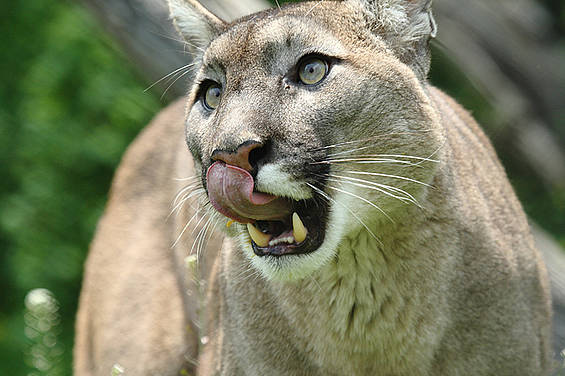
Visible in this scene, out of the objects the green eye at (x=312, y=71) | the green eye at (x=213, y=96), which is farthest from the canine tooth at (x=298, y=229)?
the green eye at (x=213, y=96)

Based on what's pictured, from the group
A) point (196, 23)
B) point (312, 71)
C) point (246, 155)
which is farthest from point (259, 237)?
point (196, 23)

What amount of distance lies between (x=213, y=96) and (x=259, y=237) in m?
0.63

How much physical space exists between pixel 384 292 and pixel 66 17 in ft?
20.4

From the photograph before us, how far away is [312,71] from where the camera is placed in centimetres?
317

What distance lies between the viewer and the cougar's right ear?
12.5 feet

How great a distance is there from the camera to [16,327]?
855 centimetres

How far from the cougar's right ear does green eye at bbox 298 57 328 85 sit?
2.19ft

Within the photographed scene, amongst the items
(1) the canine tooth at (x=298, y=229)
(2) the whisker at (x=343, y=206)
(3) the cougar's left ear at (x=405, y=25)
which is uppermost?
(3) the cougar's left ear at (x=405, y=25)

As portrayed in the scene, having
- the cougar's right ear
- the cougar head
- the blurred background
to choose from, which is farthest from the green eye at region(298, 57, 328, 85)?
the blurred background

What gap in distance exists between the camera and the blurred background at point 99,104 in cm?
582

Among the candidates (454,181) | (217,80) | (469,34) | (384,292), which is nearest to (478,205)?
(454,181)

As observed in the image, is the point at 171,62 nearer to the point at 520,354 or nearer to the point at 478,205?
the point at 478,205

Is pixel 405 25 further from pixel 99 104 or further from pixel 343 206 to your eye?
pixel 99 104

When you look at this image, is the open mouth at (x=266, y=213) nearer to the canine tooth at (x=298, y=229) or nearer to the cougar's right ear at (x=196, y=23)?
the canine tooth at (x=298, y=229)
